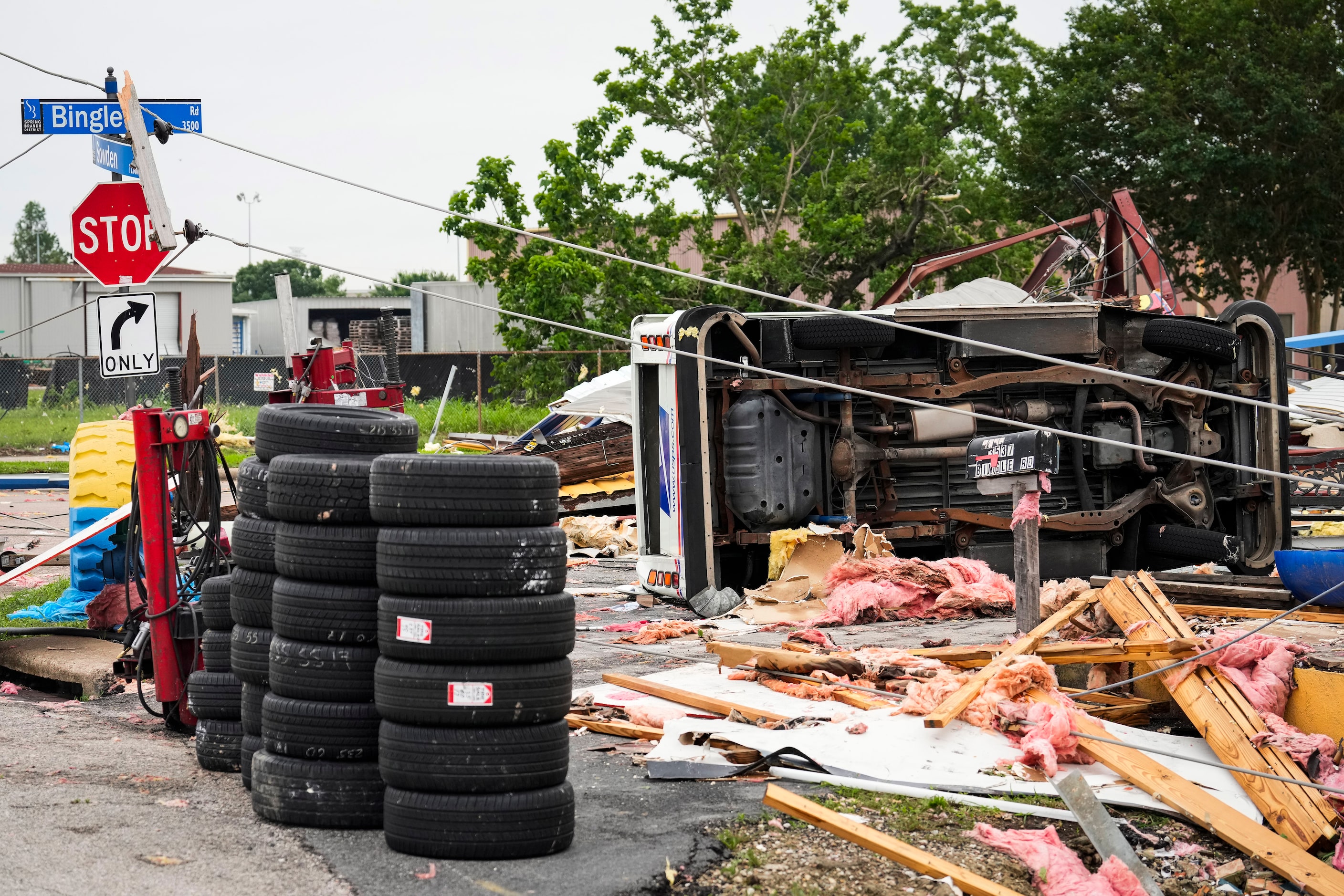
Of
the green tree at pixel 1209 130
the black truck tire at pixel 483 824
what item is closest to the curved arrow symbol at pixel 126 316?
the black truck tire at pixel 483 824

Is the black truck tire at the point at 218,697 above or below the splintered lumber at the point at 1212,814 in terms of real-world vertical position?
above

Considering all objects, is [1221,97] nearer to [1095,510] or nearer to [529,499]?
[1095,510]

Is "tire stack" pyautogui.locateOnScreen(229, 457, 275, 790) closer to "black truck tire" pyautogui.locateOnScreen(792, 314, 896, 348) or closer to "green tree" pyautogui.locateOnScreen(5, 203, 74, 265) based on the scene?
"black truck tire" pyautogui.locateOnScreen(792, 314, 896, 348)

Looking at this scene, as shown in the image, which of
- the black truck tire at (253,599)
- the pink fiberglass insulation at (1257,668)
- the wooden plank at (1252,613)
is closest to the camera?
the black truck tire at (253,599)

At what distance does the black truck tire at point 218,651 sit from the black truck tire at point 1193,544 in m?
7.76

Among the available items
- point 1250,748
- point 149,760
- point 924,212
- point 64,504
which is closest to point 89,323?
point 64,504

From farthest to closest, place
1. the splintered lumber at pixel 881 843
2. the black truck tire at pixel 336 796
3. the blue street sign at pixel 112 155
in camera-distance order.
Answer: the blue street sign at pixel 112 155, the black truck tire at pixel 336 796, the splintered lumber at pixel 881 843

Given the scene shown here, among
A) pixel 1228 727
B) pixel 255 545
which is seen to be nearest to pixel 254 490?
pixel 255 545

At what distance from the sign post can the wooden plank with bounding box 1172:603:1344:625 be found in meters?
0.78

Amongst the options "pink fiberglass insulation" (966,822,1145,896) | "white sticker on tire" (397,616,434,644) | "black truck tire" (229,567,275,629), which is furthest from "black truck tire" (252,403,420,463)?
"pink fiberglass insulation" (966,822,1145,896)

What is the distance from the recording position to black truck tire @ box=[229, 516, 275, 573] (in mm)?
5625

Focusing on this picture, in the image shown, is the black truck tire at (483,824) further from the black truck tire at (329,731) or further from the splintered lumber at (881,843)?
the splintered lumber at (881,843)

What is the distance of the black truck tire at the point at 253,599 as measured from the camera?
5.62 m

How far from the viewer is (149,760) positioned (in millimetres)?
6207
